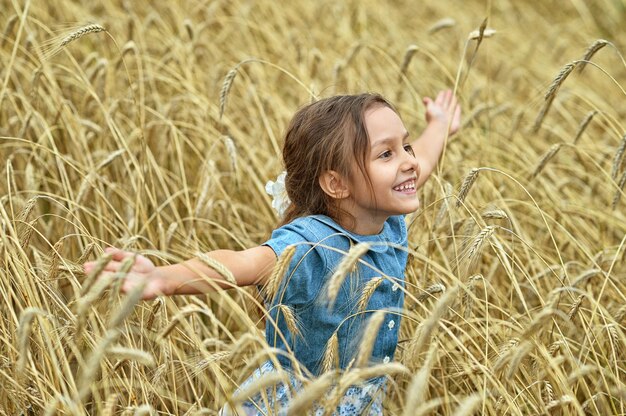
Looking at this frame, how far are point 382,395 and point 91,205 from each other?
4.87 ft

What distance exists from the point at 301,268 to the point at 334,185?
0.93 ft

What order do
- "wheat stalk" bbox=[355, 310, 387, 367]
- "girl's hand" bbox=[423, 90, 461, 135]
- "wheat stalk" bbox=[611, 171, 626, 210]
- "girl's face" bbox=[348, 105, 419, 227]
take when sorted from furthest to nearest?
"girl's hand" bbox=[423, 90, 461, 135]
"wheat stalk" bbox=[611, 171, 626, 210]
"girl's face" bbox=[348, 105, 419, 227]
"wheat stalk" bbox=[355, 310, 387, 367]

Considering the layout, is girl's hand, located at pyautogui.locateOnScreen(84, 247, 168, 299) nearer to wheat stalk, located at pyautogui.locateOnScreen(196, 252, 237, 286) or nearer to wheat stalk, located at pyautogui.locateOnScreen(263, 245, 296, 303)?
wheat stalk, located at pyautogui.locateOnScreen(196, 252, 237, 286)

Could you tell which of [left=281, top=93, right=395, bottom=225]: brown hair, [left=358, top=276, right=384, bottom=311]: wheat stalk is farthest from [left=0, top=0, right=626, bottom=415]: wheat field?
[left=281, top=93, right=395, bottom=225]: brown hair

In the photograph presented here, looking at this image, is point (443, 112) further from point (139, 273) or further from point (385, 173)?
point (139, 273)

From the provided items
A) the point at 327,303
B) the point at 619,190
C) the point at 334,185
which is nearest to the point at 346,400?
the point at 327,303

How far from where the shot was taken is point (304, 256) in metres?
2.16

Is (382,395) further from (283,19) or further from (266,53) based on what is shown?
(283,19)

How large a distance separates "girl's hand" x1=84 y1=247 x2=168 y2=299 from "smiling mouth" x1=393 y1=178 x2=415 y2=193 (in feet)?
2.50

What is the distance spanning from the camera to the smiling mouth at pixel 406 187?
7.82ft

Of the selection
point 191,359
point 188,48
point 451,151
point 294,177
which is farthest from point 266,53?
point 191,359

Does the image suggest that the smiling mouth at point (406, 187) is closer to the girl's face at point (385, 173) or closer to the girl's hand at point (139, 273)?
the girl's face at point (385, 173)

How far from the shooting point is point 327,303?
224 cm

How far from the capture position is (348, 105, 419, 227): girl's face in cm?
235
